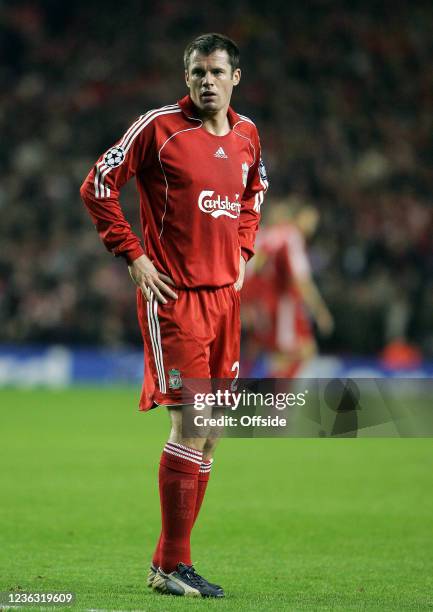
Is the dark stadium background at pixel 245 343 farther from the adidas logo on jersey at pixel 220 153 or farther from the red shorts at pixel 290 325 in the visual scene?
the red shorts at pixel 290 325

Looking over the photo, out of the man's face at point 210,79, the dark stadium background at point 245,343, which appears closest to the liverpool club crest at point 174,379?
the dark stadium background at point 245,343

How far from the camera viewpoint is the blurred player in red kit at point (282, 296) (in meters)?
14.2

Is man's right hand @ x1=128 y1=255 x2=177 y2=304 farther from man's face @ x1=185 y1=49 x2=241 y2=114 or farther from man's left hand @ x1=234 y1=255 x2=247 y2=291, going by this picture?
man's face @ x1=185 y1=49 x2=241 y2=114

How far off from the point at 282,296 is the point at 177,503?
10.1 metres

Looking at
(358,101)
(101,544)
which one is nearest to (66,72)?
(358,101)

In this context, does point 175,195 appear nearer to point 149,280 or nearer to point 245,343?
point 149,280

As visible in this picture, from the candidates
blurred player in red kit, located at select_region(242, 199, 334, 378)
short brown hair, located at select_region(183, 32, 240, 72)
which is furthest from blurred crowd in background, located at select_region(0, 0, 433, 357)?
short brown hair, located at select_region(183, 32, 240, 72)

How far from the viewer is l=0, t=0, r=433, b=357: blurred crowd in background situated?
17891 millimetres

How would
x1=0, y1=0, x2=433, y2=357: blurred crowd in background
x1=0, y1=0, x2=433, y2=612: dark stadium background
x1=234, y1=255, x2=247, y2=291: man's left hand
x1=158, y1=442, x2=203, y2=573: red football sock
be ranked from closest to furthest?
x1=158, y1=442, x2=203, y2=573: red football sock, x1=234, y1=255, x2=247, y2=291: man's left hand, x1=0, y1=0, x2=433, y2=612: dark stadium background, x1=0, y1=0, x2=433, y2=357: blurred crowd in background

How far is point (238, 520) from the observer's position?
23.2ft

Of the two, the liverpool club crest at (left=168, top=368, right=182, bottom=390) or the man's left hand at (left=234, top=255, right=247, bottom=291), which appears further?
the man's left hand at (left=234, top=255, right=247, bottom=291)

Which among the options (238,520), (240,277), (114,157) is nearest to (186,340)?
(240,277)

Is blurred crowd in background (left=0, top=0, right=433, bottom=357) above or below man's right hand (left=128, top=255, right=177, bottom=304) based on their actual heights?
above

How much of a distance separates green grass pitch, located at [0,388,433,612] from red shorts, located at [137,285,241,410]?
0.84 m
